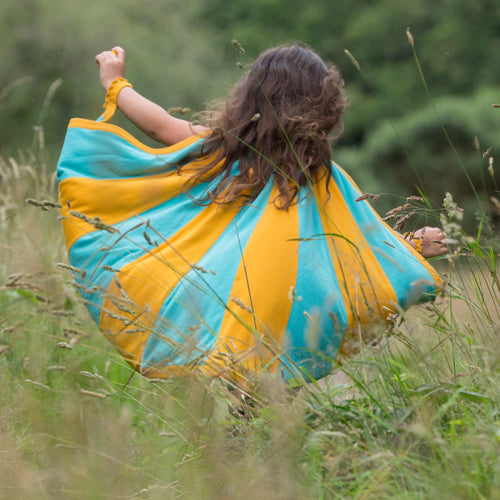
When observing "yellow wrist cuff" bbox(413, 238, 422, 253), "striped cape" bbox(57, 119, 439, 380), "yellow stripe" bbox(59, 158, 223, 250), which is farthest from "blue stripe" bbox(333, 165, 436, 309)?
"yellow stripe" bbox(59, 158, 223, 250)

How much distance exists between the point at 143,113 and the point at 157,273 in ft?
1.84

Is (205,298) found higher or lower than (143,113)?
lower

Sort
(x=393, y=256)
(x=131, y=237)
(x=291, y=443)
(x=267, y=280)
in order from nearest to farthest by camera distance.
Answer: (x=291, y=443), (x=267, y=280), (x=393, y=256), (x=131, y=237)

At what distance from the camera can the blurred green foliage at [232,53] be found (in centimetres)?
1080

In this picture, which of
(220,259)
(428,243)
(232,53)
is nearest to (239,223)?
(220,259)

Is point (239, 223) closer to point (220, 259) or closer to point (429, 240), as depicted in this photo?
point (220, 259)

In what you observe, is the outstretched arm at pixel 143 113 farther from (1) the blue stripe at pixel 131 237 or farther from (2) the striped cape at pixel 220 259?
(1) the blue stripe at pixel 131 237

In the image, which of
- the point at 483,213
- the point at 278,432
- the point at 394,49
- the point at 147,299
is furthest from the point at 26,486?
the point at 394,49

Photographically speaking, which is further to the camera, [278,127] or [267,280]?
[278,127]

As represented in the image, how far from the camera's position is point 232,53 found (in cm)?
1347

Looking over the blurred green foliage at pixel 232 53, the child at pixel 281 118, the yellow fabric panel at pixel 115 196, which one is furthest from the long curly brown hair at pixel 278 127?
the blurred green foliage at pixel 232 53

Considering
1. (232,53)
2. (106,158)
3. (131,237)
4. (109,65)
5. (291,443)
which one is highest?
(232,53)

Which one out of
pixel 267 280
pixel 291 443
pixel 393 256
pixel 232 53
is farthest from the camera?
pixel 232 53

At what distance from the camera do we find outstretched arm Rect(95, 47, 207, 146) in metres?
2.07
